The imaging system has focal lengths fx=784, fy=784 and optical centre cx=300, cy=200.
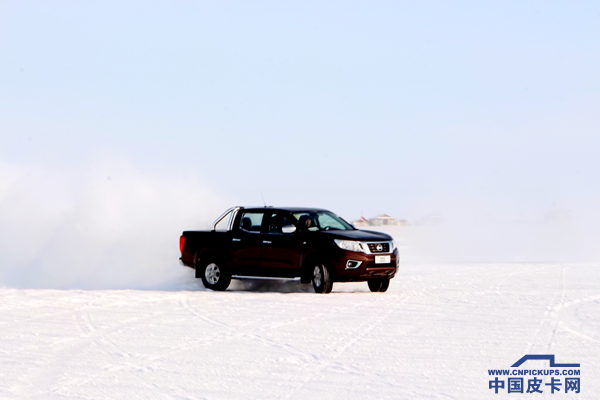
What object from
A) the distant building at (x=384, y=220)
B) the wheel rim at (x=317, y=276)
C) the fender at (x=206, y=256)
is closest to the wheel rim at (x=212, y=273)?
the fender at (x=206, y=256)

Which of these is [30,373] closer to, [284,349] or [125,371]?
[125,371]

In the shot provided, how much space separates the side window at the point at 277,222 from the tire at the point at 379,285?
2.12m

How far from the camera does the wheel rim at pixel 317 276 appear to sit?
49.7 ft

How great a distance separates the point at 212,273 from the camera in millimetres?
16594

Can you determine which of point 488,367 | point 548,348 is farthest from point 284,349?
point 548,348

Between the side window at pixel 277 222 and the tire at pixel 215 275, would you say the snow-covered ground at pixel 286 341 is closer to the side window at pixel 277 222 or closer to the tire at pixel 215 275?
the tire at pixel 215 275

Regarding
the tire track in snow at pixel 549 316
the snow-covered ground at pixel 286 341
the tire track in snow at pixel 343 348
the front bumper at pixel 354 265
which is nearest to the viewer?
the tire track in snow at pixel 343 348

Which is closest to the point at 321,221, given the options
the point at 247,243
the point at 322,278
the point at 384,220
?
the point at 322,278

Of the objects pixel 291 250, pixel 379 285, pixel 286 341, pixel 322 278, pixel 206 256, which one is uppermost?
pixel 291 250

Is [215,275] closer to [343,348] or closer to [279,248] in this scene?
[279,248]

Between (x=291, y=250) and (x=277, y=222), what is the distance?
2.55 feet

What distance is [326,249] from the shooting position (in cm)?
1498

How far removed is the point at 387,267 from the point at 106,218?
438 inches

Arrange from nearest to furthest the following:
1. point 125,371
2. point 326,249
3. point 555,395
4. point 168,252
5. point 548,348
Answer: point 555,395 < point 125,371 < point 548,348 < point 326,249 < point 168,252
